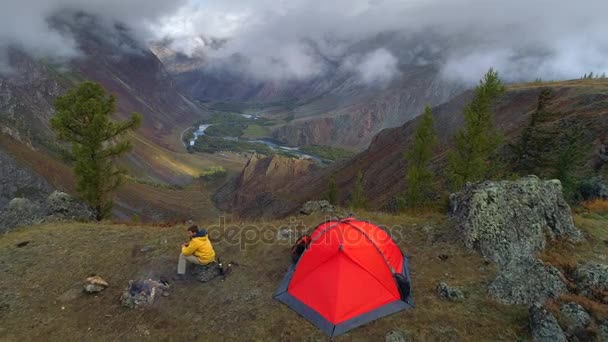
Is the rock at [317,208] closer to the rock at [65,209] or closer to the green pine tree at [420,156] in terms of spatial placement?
the rock at [65,209]

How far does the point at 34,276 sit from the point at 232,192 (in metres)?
117

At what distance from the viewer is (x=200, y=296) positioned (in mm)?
13172

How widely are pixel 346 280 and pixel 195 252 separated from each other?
5807mm

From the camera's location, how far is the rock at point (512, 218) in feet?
47.7

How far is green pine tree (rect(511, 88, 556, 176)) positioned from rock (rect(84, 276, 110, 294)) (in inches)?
1331

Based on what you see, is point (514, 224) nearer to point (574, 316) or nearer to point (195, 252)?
point (574, 316)

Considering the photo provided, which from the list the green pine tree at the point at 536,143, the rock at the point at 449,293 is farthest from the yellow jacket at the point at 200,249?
the green pine tree at the point at 536,143

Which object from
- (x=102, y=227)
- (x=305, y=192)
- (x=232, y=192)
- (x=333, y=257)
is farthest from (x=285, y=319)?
(x=232, y=192)

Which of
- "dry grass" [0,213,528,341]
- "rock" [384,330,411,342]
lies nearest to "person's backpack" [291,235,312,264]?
"dry grass" [0,213,528,341]

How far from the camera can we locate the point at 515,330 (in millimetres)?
10586

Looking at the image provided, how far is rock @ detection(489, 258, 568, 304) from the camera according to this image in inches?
461

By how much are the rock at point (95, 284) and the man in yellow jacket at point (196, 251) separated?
2.71 metres

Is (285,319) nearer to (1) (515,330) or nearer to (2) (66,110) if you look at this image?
(1) (515,330)

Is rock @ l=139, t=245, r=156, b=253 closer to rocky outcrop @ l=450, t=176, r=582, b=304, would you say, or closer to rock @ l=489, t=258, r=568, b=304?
rocky outcrop @ l=450, t=176, r=582, b=304
